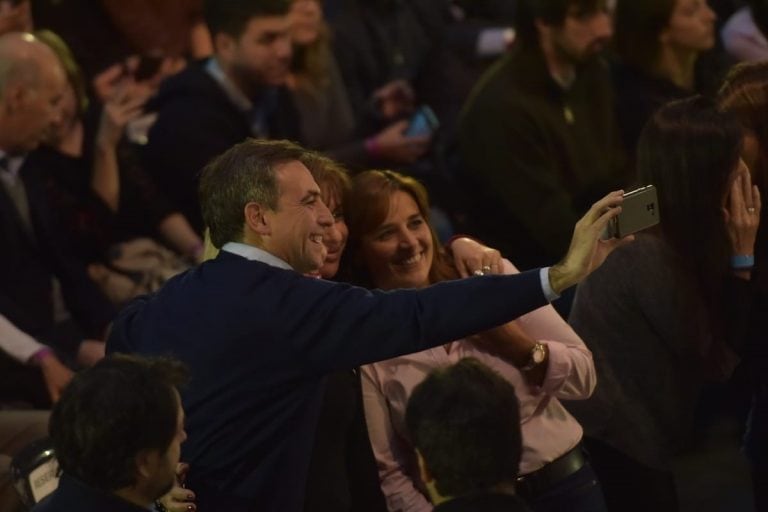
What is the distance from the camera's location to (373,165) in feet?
17.6

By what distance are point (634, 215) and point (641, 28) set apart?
248cm

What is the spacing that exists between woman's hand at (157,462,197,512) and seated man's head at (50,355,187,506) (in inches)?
8.1

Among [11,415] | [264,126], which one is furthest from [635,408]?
[264,126]

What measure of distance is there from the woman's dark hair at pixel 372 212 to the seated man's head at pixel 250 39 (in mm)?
1742

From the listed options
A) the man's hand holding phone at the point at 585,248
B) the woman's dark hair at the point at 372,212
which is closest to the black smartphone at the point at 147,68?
the woman's dark hair at the point at 372,212

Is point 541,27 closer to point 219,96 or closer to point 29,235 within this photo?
point 219,96

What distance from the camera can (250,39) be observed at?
4988mm

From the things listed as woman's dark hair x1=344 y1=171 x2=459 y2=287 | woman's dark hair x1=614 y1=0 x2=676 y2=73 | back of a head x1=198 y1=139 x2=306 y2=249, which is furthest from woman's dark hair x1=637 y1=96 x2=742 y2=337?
woman's dark hair x1=614 y1=0 x2=676 y2=73

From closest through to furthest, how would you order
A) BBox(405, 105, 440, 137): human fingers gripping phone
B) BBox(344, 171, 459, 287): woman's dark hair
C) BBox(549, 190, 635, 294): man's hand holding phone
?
BBox(549, 190, 635, 294): man's hand holding phone < BBox(344, 171, 459, 287): woman's dark hair < BBox(405, 105, 440, 137): human fingers gripping phone

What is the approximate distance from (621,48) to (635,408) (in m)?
2.12

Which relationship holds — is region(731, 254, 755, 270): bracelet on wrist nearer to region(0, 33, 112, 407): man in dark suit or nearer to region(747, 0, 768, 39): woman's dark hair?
region(0, 33, 112, 407): man in dark suit

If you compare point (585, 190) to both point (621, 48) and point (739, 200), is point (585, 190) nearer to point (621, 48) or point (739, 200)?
point (621, 48)

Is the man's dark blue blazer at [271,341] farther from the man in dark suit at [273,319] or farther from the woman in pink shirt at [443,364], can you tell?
the woman in pink shirt at [443,364]

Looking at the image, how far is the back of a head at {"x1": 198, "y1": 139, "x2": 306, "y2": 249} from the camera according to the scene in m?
2.90
